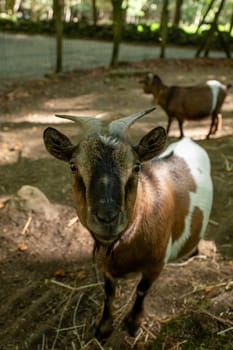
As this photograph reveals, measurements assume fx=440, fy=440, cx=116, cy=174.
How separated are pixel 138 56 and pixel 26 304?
48.3 feet

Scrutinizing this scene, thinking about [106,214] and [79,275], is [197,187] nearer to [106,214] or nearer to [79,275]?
[79,275]

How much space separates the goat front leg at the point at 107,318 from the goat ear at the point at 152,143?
1.08 metres

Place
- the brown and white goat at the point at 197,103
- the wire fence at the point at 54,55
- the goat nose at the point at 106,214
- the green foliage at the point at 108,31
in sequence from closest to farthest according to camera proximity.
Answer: the goat nose at the point at 106,214, the brown and white goat at the point at 197,103, the wire fence at the point at 54,55, the green foliage at the point at 108,31

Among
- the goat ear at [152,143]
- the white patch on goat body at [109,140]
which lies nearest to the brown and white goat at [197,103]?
the goat ear at [152,143]

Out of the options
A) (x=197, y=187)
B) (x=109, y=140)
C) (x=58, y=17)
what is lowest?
(x=197, y=187)

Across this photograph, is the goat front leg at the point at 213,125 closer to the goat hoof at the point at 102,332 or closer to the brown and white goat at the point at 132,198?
the brown and white goat at the point at 132,198

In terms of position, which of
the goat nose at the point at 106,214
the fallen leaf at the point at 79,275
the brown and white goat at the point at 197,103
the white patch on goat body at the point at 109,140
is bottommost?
the fallen leaf at the point at 79,275

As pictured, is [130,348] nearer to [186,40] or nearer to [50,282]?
[50,282]

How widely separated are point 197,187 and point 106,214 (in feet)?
5.59

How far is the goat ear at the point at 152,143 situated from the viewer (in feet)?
8.59

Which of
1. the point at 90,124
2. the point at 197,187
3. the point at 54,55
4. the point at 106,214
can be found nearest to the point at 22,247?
the point at 197,187

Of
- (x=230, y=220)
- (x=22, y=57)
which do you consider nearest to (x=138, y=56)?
(x=22, y=57)

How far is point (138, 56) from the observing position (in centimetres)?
1708

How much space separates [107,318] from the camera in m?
3.25
